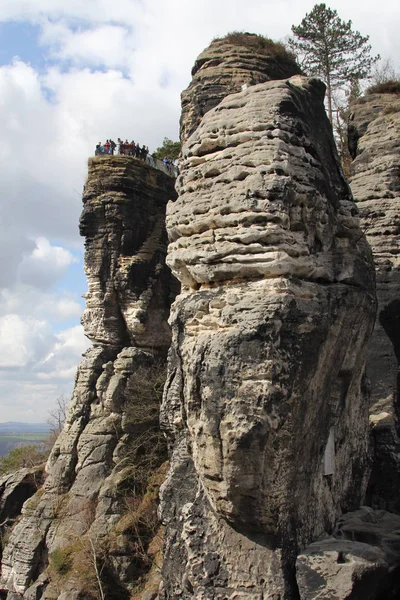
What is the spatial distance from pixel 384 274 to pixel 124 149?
1175 centimetres

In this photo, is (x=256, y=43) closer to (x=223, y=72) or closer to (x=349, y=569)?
(x=223, y=72)

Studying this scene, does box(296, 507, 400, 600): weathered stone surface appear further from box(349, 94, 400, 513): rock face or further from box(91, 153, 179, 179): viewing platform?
box(91, 153, 179, 179): viewing platform

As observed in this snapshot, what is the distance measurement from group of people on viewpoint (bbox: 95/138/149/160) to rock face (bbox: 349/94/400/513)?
30.1 ft

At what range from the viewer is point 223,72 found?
1652cm

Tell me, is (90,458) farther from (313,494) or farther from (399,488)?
(313,494)

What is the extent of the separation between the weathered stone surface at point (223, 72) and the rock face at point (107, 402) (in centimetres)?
364

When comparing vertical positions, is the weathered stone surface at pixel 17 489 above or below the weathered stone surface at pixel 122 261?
below

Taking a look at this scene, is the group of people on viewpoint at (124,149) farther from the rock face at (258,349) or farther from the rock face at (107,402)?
the rock face at (258,349)

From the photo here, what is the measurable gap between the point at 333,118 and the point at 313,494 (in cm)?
2130

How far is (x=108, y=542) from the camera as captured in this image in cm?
1544

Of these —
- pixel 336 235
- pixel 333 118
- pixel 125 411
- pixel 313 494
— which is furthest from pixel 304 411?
pixel 333 118

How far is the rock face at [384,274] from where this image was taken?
8.11 m

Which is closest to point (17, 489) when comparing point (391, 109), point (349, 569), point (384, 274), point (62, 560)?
point (62, 560)

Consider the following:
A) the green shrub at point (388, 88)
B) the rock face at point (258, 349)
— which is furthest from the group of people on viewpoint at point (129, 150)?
the rock face at point (258, 349)
